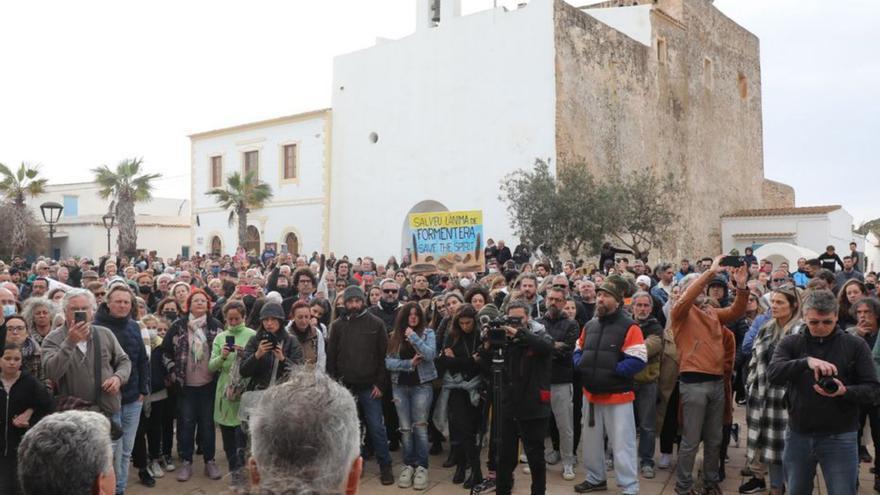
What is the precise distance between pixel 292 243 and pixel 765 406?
2489 centimetres

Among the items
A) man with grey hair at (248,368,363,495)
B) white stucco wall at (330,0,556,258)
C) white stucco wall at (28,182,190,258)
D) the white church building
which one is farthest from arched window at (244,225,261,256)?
man with grey hair at (248,368,363,495)

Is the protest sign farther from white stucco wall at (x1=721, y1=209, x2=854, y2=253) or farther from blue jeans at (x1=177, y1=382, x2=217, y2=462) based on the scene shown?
white stucco wall at (x1=721, y1=209, x2=854, y2=253)

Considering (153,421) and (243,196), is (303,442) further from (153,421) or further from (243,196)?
(243,196)

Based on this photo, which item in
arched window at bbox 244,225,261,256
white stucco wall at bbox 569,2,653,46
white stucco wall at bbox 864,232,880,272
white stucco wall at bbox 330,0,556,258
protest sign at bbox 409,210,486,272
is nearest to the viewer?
protest sign at bbox 409,210,486,272

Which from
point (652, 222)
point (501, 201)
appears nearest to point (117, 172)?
point (501, 201)

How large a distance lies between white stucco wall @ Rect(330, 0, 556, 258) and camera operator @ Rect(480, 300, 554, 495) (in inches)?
631

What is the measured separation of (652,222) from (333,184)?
12766 millimetres

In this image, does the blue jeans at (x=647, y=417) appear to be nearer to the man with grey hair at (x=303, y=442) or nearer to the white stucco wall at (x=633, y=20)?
the man with grey hair at (x=303, y=442)

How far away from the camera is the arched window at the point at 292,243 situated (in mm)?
28366

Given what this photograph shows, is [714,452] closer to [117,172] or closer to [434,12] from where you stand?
[434,12]

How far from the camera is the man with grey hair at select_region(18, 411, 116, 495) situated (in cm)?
239

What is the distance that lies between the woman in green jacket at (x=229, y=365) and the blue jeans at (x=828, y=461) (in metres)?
4.42

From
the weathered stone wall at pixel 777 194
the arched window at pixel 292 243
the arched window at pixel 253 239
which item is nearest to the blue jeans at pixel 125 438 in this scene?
the arched window at pixel 292 243

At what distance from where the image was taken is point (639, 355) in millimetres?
5539
